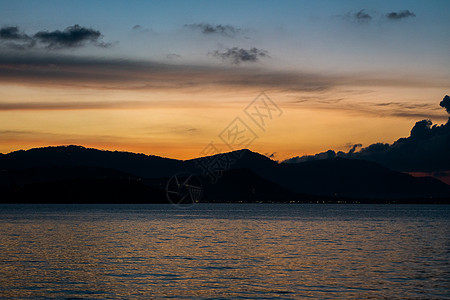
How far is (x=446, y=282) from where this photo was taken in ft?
154

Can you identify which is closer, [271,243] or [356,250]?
[356,250]

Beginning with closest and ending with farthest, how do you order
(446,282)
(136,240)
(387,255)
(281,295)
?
(281,295)
(446,282)
(387,255)
(136,240)

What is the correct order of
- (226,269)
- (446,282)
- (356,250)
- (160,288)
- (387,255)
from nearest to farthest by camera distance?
(160,288)
(446,282)
(226,269)
(387,255)
(356,250)

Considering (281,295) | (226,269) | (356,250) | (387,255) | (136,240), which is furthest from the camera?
(136,240)

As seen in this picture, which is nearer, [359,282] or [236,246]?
[359,282]

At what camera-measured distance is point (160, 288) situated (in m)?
44.1

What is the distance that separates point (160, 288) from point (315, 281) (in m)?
13.8

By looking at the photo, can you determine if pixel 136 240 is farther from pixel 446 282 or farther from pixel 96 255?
pixel 446 282

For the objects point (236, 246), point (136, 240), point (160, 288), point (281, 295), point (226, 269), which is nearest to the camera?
point (281, 295)

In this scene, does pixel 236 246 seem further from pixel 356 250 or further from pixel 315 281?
pixel 315 281

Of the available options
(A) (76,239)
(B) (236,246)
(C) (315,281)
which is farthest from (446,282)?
(A) (76,239)

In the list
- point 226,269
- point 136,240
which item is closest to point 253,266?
point 226,269

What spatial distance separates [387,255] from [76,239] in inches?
2089

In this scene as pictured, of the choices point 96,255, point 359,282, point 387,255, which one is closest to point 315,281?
point 359,282
